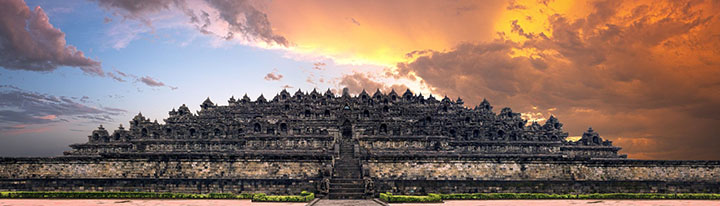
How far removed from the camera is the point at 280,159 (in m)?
29.8

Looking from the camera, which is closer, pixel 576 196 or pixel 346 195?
pixel 346 195

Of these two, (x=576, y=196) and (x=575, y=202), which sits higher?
(x=576, y=196)

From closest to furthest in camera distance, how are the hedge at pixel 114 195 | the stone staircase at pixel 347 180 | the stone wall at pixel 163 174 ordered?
the hedge at pixel 114 195 → the stone staircase at pixel 347 180 → the stone wall at pixel 163 174

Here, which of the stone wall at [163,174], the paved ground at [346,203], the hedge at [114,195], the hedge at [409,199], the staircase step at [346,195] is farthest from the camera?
the stone wall at [163,174]

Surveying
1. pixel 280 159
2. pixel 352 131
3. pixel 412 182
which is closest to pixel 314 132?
pixel 352 131

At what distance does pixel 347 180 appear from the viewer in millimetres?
28328

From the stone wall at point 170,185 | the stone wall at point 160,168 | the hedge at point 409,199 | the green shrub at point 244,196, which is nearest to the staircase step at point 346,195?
the stone wall at point 170,185

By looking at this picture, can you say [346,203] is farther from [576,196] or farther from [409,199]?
[576,196]

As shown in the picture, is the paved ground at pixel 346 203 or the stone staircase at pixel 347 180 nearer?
the paved ground at pixel 346 203

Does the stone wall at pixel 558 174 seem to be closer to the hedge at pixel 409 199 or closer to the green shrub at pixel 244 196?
the hedge at pixel 409 199

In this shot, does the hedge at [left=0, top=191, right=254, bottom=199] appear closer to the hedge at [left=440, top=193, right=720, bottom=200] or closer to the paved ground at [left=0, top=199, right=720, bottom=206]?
the paved ground at [left=0, top=199, right=720, bottom=206]

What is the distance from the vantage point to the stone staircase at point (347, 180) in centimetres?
2684

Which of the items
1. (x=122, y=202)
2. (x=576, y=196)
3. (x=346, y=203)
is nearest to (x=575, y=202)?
(x=576, y=196)

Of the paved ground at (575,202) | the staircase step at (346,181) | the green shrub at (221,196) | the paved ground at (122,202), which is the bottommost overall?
the paved ground at (575,202)
